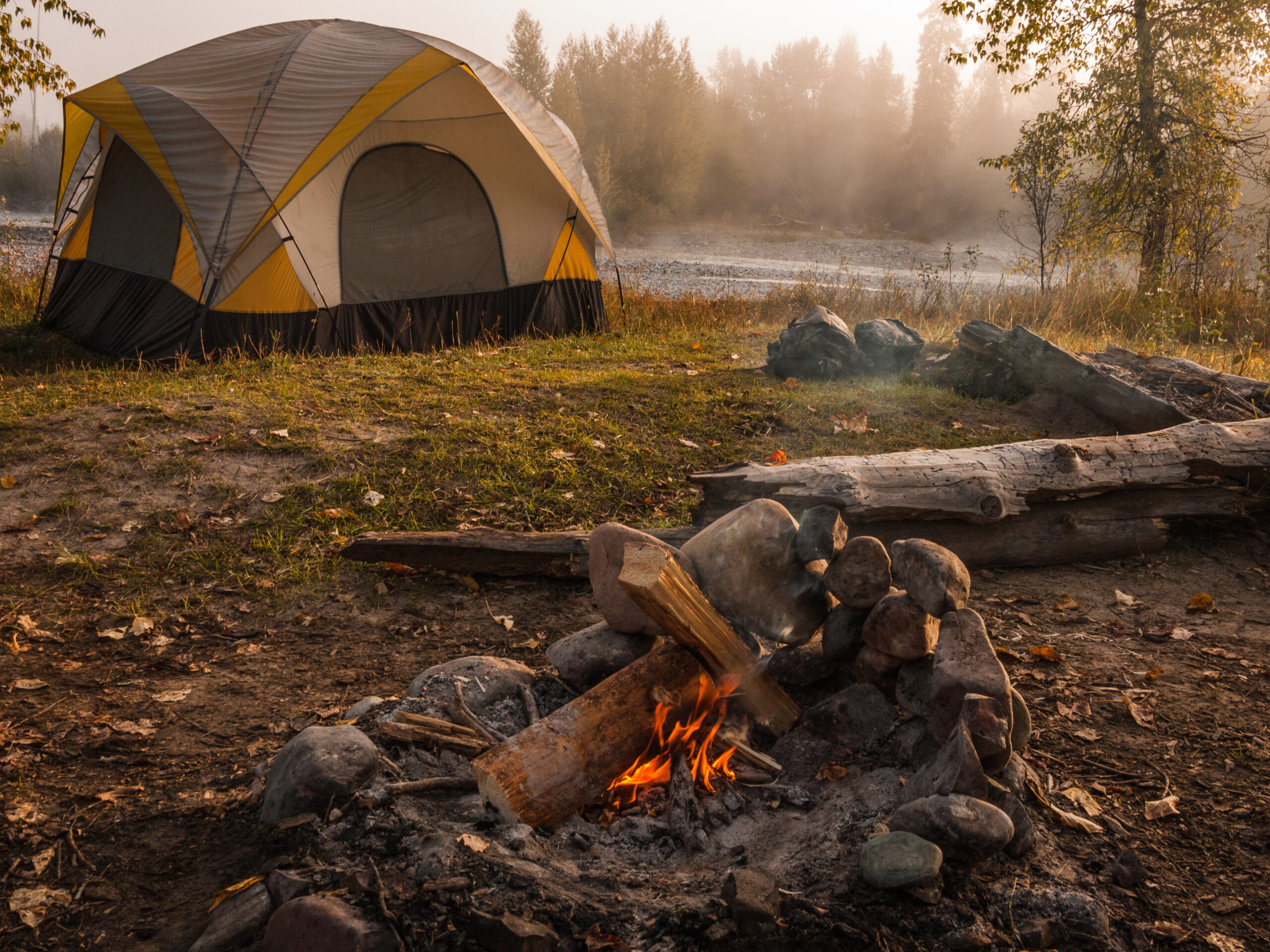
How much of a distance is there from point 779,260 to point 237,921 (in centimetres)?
2276

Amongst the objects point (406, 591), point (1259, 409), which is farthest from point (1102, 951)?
point (1259, 409)

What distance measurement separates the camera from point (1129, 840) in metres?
2.02

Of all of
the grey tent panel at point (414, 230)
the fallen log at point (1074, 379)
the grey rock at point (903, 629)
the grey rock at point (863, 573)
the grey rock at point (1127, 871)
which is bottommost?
the grey rock at point (1127, 871)

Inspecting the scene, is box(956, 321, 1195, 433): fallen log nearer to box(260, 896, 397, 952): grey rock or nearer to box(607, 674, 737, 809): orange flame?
box(607, 674, 737, 809): orange flame

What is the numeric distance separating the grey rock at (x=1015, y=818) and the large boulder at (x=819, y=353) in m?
5.84

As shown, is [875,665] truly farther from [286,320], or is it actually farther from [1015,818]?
[286,320]

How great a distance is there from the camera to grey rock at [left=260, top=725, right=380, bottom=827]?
200 cm

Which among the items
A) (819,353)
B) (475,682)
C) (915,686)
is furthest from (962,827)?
(819,353)

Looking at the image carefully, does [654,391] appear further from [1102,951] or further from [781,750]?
[1102,951]

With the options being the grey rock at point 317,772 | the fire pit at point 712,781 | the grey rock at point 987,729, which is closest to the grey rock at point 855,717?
the fire pit at point 712,781

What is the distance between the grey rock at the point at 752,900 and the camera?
5.34ft

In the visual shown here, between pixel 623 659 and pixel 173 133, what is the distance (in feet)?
24.3

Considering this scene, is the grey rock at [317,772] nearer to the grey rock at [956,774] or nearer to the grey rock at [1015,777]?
the grey rock at [956,774]

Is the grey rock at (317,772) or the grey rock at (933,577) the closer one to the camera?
the grey rock at (317,772)
